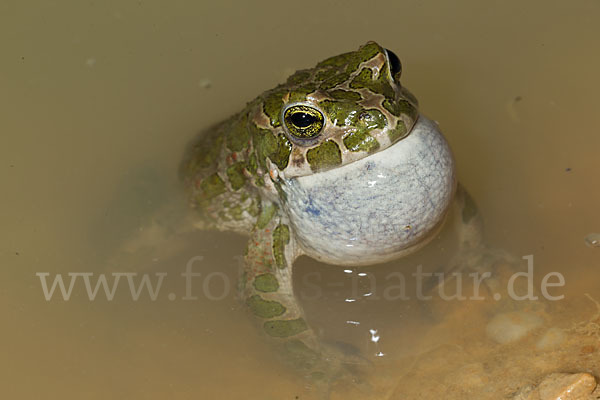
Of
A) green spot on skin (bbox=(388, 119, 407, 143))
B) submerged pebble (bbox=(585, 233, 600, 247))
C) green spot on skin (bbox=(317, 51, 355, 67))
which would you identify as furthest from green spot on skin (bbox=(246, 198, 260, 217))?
submerged pebble (bbox=(585, 233, 600, 247))

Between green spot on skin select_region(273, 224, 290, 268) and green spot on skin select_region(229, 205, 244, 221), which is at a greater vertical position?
green spot on skin select_region(229, 205, 244, 221)

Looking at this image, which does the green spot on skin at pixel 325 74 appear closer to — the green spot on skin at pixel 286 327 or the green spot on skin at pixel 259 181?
the green spot on skin at pixel 259 181

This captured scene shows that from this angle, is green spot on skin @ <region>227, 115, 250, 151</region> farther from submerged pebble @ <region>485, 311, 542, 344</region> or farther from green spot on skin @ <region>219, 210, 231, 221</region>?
submerged pebble @ <region>485, 311, 542, 344</region>

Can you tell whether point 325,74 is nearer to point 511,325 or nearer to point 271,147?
point 271,147

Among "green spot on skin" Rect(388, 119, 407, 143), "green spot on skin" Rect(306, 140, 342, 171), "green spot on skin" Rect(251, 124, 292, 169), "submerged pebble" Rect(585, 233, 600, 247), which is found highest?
"green spot on skin" Rect(251, 124, 292, 169)

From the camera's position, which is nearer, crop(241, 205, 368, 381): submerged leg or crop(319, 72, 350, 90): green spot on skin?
crop(319, 72, 350, 90): green spot on skin

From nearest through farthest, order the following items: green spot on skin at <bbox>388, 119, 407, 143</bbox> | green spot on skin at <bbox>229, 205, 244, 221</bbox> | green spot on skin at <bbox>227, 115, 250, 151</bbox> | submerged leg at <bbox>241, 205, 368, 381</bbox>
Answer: green spot on skin at <bbox>388, 119, 407, 143</bbox> < submerged leg at <bbox>241, 205, 368, 381</bbox> < green spot on skin at <bbox>227, 115, 250, 151</bbox> < green spot on skin at <bbox>229, 205, 244, 221</bbox>

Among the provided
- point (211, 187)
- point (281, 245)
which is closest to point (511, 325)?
point (281, 245)
